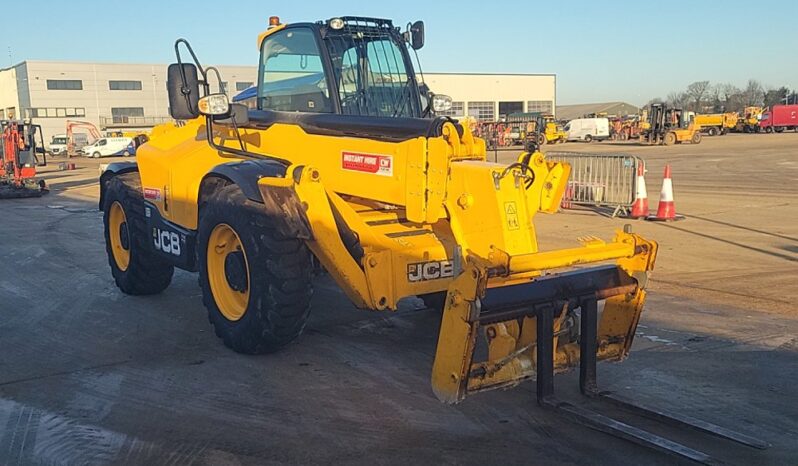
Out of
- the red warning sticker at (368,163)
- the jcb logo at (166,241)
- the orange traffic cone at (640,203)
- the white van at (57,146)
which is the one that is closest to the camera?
the red warning sticker at (368,163)

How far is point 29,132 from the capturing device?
2327 centimetres

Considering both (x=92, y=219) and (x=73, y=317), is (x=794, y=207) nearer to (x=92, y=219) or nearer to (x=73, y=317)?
(x=73, y=317)

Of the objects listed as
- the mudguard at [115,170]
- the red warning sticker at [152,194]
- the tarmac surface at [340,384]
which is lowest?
the tarmac surface at [340,384]

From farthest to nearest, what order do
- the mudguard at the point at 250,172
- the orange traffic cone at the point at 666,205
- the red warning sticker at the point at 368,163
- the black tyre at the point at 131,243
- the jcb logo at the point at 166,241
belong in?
the orange traffic cone at the point at 666,205 → the black tyre at the point at 131,243 → the jcb logo at the point at 166,241 → the mudguard at the point at 250,172 → the red warning sticker at the point at 368,163

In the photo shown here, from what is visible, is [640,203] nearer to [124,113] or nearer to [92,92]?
[124,113]

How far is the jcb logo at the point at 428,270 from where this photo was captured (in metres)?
4.99

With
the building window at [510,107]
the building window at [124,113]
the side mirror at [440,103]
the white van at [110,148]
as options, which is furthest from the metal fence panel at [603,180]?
the building window at [510,107]

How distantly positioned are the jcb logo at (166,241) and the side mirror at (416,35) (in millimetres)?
2743

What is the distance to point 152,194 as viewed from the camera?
7.00 meters

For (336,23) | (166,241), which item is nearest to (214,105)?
(336,23)

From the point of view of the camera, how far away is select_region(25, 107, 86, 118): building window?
6881 centimetres

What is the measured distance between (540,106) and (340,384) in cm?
8694

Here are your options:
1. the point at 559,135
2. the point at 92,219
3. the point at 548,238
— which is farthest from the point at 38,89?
the point at 548,238

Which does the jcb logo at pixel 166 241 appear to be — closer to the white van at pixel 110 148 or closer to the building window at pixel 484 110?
the white van at pixel 110 148
